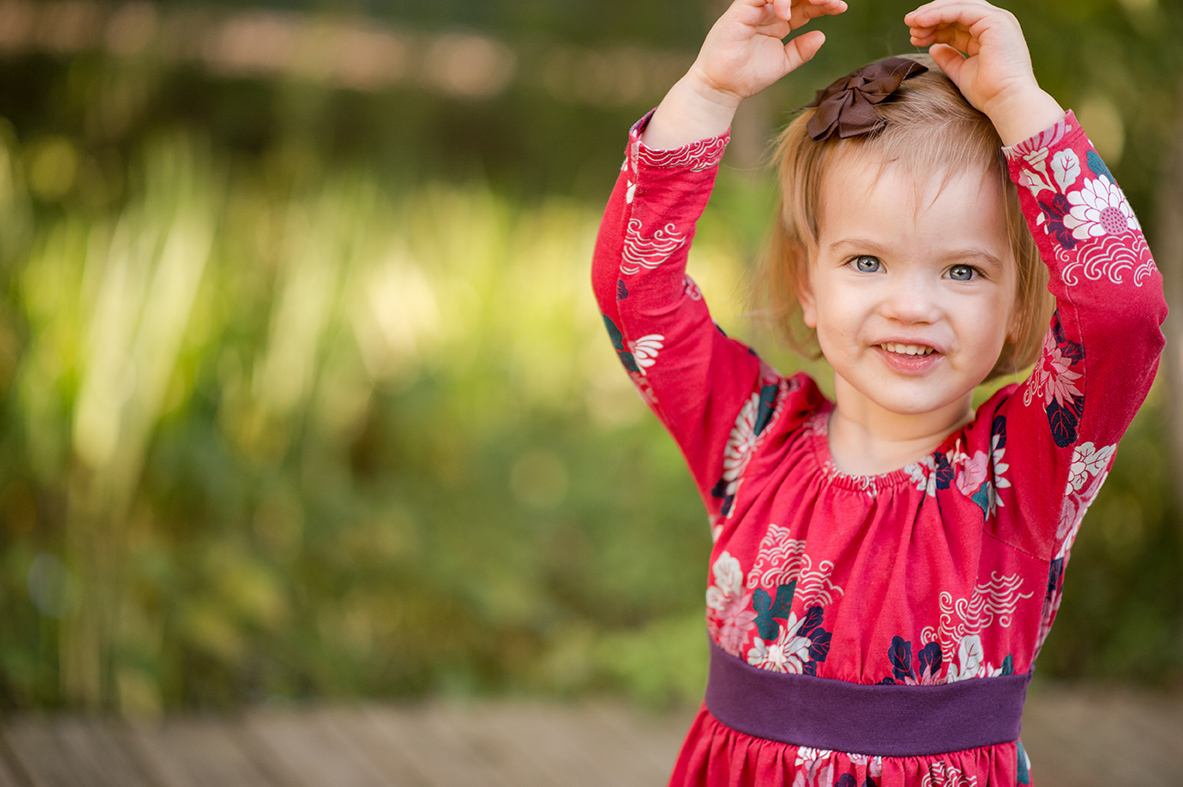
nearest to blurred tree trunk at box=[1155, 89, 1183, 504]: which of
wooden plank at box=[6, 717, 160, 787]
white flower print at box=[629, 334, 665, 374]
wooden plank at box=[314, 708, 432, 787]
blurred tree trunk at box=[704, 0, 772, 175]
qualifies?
blurred tree trunk at box=[704, 0, 772, 175]

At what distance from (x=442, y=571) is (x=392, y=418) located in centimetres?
59

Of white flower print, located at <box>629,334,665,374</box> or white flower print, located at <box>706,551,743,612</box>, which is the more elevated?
white flower print, located at <box>629,334,665,374</box>

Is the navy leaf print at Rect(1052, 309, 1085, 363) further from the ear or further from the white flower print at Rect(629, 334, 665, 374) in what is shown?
the white flower print at Rect(629, 334, 665, 374)

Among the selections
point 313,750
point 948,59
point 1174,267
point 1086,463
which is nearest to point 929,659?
point 1086,463

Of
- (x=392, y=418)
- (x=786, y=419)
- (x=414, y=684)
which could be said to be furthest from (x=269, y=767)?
(x=786, y=419)

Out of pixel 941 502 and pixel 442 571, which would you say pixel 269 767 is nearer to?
pixel 442 571

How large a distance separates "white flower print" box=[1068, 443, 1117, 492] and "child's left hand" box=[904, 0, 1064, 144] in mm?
275

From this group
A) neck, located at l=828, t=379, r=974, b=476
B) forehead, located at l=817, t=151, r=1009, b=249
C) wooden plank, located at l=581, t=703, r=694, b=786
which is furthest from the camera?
wooden plank, located at l=581, t=703, r=694, b=786

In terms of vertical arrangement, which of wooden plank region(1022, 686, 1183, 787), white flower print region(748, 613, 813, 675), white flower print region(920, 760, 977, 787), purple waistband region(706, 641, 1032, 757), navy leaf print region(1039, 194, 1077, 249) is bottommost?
wooden plank region(1022, 686, 1183, 787)

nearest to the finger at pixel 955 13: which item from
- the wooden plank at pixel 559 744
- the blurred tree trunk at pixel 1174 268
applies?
the wooden plank at pixel 559 744

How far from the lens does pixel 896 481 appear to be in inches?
40.5

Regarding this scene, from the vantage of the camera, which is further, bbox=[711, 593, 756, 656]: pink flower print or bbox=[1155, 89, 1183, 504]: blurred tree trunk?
bbox=[1155, 89, 1183, 504]: blurred tree trunk

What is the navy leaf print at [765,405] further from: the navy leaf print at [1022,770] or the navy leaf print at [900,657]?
the navy leaf print at [1022,770]

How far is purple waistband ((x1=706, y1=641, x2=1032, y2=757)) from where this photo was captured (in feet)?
3.28
